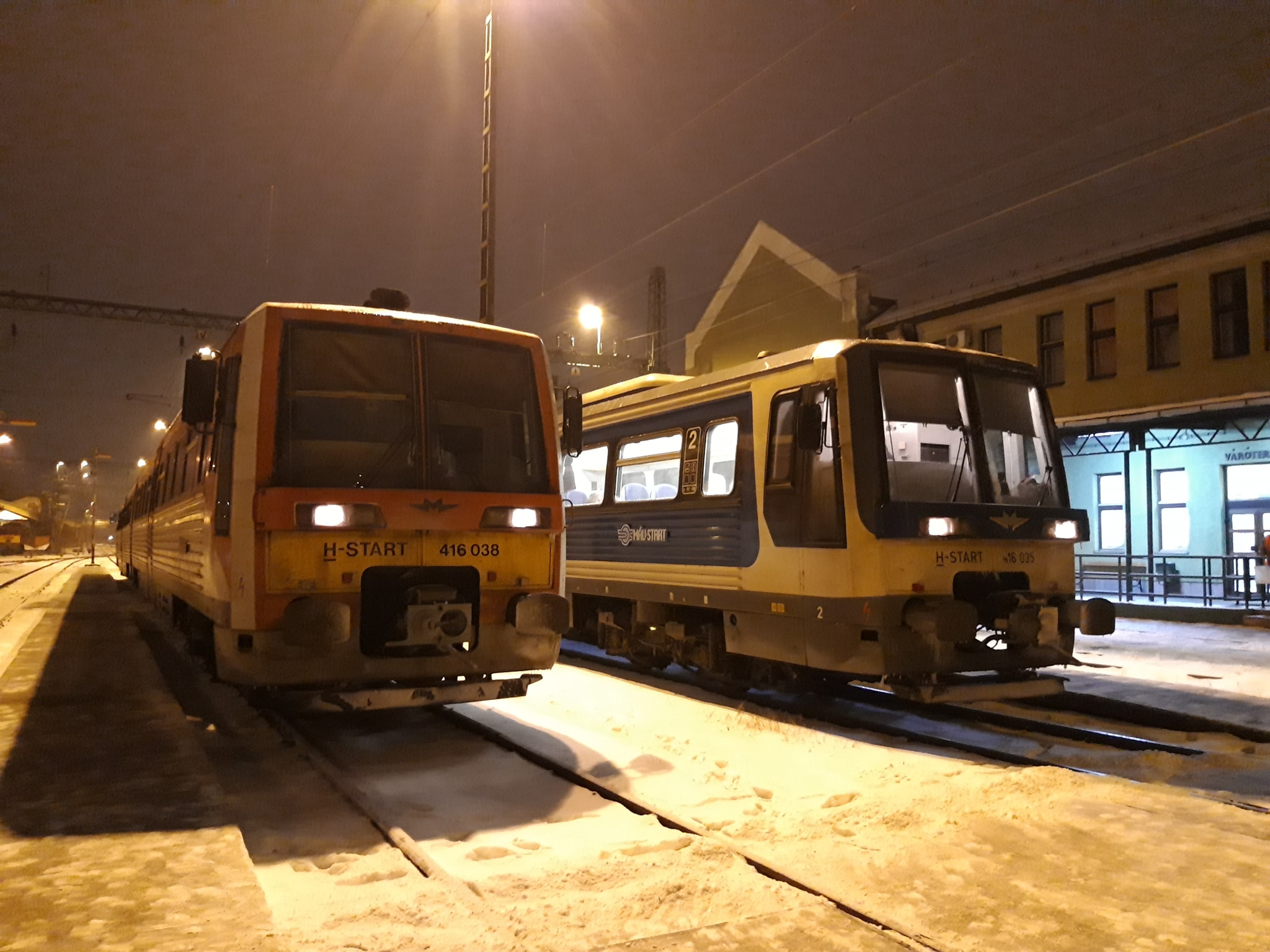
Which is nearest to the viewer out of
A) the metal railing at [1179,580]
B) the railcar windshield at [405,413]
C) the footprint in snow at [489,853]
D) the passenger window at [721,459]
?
the footprint in snow at [489,853]

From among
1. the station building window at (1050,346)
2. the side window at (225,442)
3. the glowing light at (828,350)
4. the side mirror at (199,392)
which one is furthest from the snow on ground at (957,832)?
the station building window at (1050,346)

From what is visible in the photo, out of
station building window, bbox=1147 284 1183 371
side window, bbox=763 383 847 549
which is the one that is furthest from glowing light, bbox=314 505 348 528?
station building window, bbox=1147 284 1183 371

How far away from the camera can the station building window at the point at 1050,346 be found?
22875 mm

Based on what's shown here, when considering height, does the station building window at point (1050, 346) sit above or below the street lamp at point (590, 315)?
below

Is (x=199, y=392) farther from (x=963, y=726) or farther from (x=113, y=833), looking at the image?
(x=963, y=726)

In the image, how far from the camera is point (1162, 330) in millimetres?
20703

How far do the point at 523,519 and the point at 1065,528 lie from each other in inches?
183

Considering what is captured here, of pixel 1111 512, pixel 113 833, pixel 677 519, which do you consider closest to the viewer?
pixel 113 833

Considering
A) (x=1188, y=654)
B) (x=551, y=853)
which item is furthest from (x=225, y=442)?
(x=1188, y=654)

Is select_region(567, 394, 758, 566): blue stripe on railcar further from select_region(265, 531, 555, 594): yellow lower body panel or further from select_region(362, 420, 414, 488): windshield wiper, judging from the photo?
select_region(362, 420, 414, 488): windshield wiper

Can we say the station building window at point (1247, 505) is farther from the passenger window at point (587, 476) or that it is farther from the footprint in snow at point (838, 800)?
the footprint in snow at point (838, 800)

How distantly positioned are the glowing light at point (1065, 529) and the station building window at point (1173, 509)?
1445 cm

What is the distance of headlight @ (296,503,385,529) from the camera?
6.05 metres

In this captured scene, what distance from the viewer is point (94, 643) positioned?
13.0 metres
